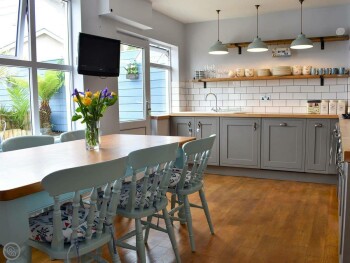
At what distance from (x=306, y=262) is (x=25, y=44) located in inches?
121

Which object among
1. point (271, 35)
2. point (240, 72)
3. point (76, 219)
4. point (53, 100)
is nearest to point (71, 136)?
point (53, 100)

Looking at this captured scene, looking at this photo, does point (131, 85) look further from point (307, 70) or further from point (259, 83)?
point (307, 70)

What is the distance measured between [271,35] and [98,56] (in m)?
2.92

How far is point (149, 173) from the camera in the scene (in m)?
2.05

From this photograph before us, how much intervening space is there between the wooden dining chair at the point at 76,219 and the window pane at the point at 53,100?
208 cm

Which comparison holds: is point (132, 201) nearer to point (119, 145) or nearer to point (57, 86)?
point (119, 145)

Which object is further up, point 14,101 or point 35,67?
point 35,67

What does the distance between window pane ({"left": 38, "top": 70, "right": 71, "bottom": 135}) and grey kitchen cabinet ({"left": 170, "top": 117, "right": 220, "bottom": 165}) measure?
1.98 metres

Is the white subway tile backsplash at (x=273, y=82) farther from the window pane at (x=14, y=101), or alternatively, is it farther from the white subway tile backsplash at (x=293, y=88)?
the window pane at (x=14, y=101)

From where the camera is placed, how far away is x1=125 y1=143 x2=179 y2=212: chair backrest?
1.85 metres

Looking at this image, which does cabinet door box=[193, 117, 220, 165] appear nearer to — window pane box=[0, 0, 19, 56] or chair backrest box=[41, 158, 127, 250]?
window pane box=[0, 0, 19, 56]

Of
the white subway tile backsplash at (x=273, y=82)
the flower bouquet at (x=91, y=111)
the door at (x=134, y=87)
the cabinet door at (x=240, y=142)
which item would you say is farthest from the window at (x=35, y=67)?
the white subway tile backsplash at (x=273, y=82)

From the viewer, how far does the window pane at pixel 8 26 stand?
10.3 ft

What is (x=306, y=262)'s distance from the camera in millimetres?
2365
